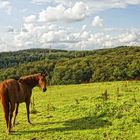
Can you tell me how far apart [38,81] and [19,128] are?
2.98 m

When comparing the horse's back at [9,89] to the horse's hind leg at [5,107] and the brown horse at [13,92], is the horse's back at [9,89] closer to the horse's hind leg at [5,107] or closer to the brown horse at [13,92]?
the brown horse at [13,92]

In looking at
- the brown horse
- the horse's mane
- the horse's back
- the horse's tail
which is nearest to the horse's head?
the brown horse

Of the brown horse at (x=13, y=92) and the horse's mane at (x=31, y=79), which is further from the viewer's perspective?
the horse's mane at (x=31, y=79)

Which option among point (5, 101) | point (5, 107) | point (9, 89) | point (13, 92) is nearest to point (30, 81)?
point (13, 92)

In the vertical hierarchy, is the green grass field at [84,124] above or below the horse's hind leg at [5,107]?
below

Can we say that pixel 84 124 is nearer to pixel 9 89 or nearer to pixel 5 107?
pixel 5 107

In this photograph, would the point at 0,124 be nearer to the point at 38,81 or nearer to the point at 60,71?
the point at 38,81

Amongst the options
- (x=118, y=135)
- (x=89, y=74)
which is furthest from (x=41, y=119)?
(x=89, y=74)

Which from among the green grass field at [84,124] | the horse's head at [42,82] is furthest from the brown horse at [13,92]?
the green grass field at [84,124]

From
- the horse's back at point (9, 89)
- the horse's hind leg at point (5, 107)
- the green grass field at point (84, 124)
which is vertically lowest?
the green grass field at point (84, 124)

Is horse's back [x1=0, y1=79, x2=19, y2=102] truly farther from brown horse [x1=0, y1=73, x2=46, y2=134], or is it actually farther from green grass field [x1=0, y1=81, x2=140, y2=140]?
green grass field [x1=0, y1=81, x2=140, y2=140]

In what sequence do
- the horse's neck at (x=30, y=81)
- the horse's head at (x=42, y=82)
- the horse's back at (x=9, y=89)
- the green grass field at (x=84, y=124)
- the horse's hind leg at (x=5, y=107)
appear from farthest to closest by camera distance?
1. the horse's neck at (x=30, y=81)
2. the horse's head at (x=42, y=82)
3. the horse's back at (x=9, y=89)
4. the horse's hind leg at (x=5, y=107)
5. the green grass field at (x=84, y=124)

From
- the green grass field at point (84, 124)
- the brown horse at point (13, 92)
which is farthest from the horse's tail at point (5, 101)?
the green grass field at point (84, 124)

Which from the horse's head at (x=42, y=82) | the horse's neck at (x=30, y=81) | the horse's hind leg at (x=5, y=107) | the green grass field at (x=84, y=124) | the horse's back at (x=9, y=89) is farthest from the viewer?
the horse's neck at (x=30, y=81)
